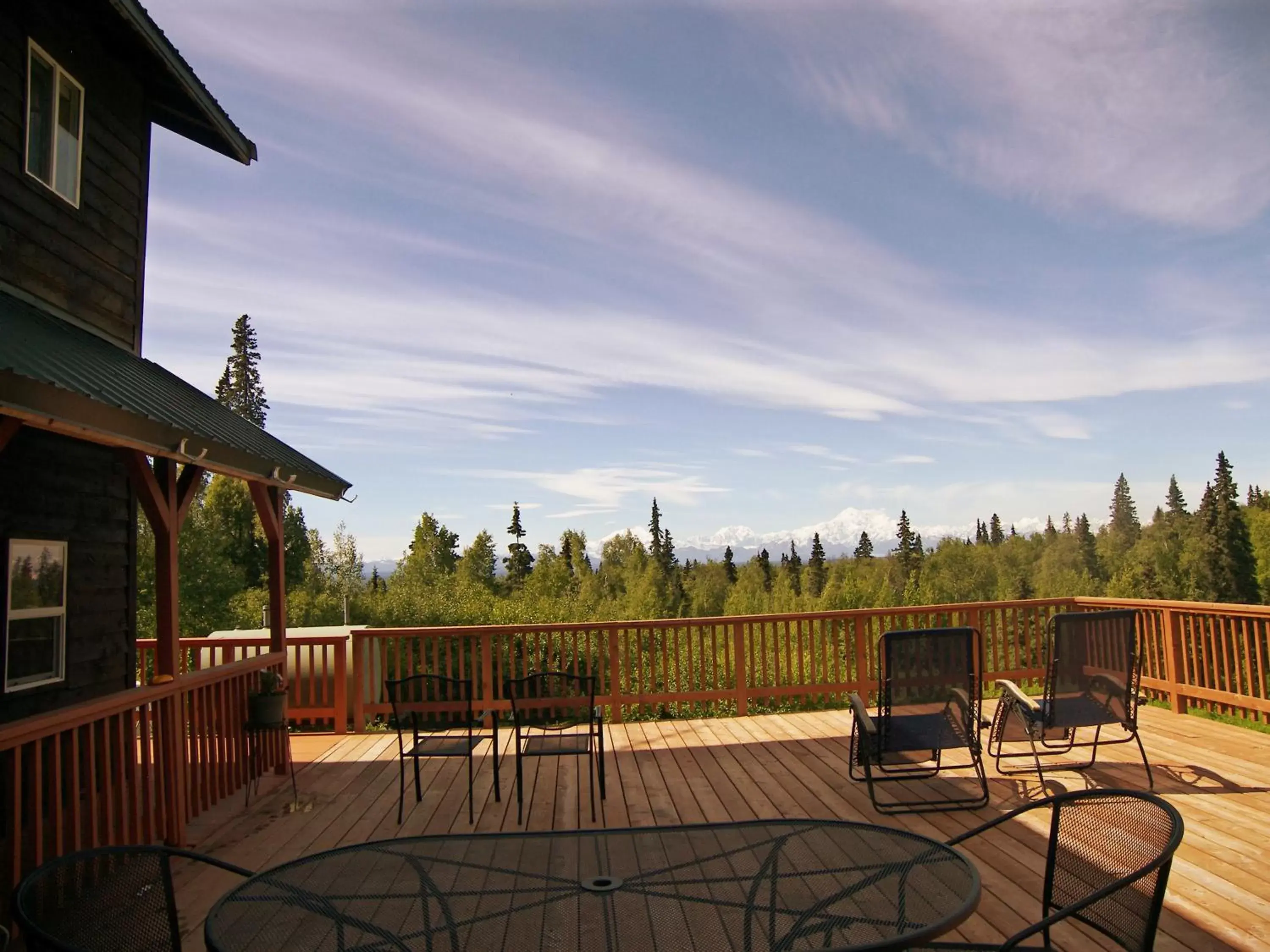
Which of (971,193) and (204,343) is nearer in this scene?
(971,193)

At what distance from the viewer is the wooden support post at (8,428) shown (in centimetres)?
338

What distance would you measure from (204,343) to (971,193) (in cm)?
2158

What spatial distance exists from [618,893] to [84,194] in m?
5.84

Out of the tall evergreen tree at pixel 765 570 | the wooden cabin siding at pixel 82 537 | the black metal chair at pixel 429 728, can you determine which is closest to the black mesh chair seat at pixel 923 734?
the black metal chair at pixel 429 728

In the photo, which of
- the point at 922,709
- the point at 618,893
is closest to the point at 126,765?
the point at 618,893

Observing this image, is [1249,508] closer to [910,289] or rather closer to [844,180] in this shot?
[910,289]

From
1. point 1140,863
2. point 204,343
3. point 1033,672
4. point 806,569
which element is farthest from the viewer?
point 806,569

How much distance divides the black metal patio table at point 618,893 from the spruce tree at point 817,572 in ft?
237

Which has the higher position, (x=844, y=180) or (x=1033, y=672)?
(x=844, y=180)

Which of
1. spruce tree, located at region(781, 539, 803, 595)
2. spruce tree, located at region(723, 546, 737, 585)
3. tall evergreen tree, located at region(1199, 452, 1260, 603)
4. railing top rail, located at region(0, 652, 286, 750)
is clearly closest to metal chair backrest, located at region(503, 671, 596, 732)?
railing top rail, located at region(0, 652, 286, 750)

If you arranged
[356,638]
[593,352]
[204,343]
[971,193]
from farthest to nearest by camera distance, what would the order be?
[204,343], [593,352], [971,193], [356,638]

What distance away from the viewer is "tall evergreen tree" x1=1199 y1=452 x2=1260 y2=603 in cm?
5203

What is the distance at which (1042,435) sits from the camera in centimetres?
4731

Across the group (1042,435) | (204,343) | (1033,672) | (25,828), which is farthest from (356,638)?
(1042,435)
